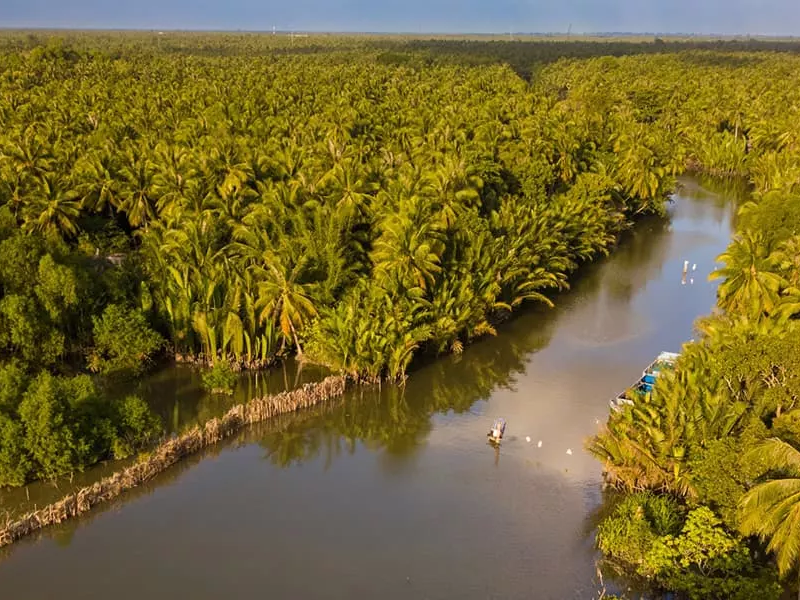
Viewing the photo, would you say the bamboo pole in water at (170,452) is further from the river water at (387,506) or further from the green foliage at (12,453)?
the green foliage at (12,453)

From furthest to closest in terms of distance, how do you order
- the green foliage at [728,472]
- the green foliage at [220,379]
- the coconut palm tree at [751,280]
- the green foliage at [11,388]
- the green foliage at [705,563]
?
the coconut palm tree at [751,280] → the green foliage at [220,379] → the green foliage at [11,388] → the green foliage at [728,472] → the green foliage at [705,563]

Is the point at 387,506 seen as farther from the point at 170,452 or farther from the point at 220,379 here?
the point at 220,379

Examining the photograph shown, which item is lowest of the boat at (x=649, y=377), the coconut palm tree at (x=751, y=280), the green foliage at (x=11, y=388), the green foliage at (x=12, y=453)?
the boat at (x=649, y=377)

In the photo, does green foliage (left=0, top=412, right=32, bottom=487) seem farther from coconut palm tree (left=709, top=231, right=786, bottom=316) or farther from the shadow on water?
coconut palm tree (left=709, top=231, right=786, bottom=316)

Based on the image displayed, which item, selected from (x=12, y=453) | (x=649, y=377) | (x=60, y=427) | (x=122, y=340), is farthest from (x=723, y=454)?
(x=122, y=340)

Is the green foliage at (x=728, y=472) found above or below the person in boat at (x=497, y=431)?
above

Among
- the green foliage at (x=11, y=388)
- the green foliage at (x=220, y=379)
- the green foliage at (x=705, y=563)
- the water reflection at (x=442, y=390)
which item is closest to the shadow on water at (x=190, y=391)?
the green foliage at (x=220, y=379)

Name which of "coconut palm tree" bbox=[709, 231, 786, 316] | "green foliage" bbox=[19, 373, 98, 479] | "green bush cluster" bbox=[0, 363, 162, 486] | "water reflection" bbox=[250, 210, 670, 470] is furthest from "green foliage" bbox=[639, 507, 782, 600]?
→ "green foliage" bbox=[19, 373, 98, 479]
